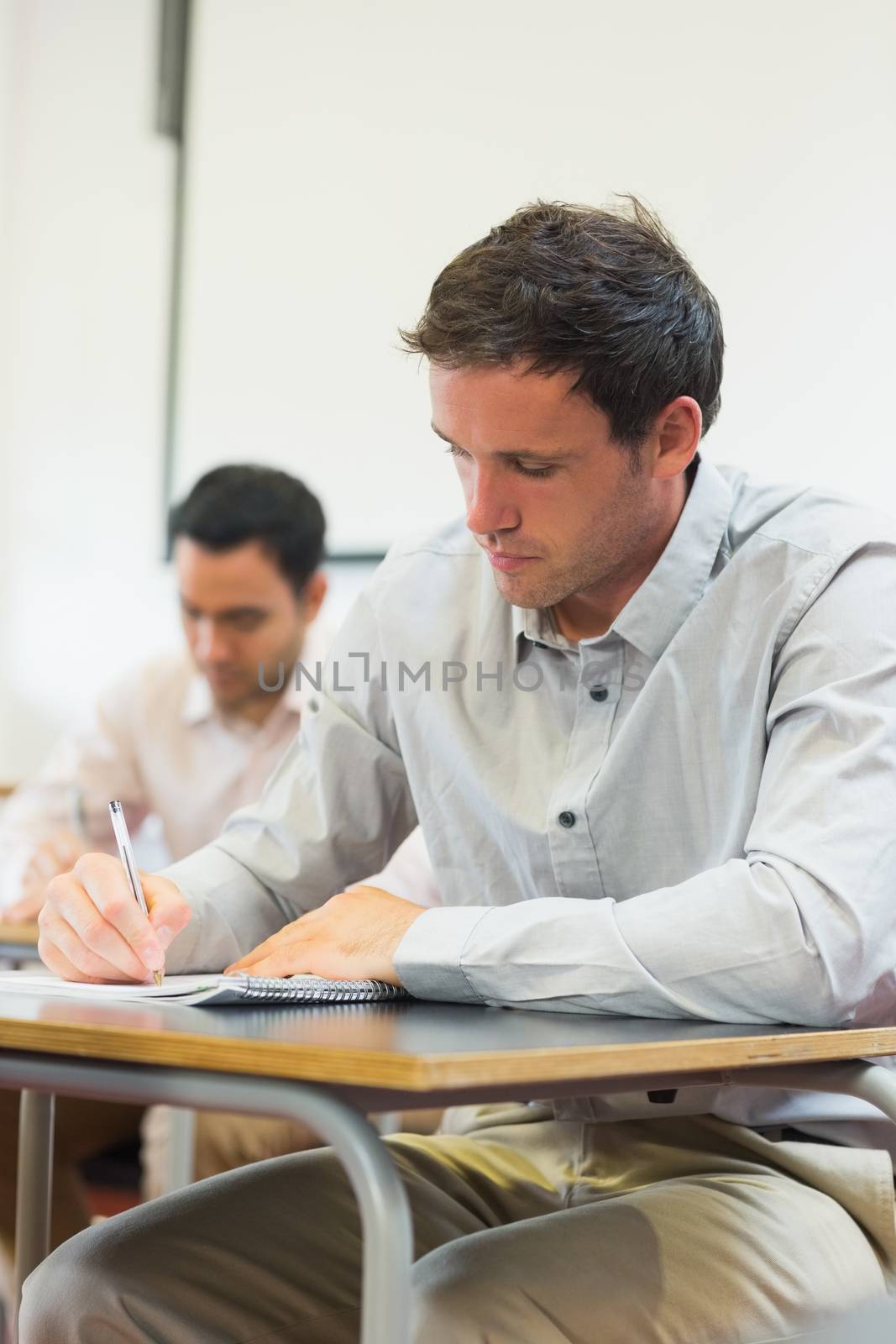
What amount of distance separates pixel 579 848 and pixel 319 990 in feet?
1.18

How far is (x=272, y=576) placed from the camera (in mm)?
2564

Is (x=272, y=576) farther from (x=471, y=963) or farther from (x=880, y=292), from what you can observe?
(x=471, y=963)

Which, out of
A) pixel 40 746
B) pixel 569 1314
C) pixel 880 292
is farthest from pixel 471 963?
pixel 40 746

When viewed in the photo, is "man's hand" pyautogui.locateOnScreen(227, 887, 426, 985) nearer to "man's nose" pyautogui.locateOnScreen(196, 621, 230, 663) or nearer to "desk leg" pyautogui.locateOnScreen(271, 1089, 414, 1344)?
"desk leg" pyautogui.locateOnScreen(271, 1089, 414, 1344)

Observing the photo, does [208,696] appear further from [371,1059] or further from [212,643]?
[371,1059]

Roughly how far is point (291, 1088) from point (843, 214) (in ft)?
6.59

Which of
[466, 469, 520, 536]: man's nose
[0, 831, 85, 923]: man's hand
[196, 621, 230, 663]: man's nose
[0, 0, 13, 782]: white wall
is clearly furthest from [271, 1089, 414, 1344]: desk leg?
[0, 0, 13, 782]: white wall

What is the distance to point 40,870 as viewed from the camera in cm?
209

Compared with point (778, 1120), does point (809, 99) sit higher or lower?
higher

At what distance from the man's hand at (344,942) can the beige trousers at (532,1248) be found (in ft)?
0.62

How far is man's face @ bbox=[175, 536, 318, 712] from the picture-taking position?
252 cm

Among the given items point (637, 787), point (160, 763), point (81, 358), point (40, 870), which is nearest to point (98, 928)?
point (637, 787)

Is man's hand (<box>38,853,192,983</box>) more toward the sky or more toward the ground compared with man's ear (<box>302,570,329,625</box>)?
more toward the sky

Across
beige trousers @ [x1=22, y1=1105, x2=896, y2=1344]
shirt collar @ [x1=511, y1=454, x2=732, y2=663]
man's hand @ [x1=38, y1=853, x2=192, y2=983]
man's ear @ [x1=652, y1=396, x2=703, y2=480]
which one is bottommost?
beige trousers @ [x1=22, y1=1105, x2=896, y2=1344]
